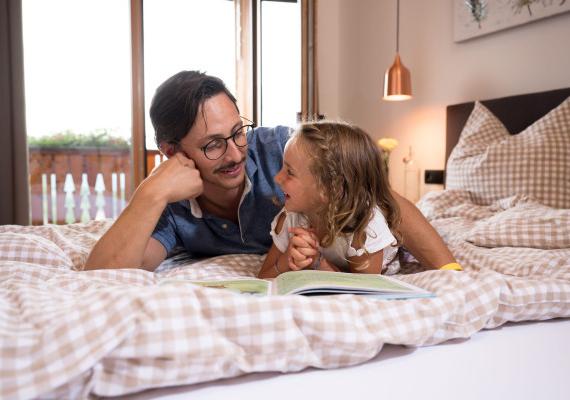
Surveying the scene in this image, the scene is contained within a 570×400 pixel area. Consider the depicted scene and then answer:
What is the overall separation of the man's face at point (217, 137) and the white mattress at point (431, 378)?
791 millimetres

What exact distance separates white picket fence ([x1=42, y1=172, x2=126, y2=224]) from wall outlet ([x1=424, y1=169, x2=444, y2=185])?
294 cm

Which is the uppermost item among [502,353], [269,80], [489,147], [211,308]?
[269,80]

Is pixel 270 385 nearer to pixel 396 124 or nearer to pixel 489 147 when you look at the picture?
pixel 489 147

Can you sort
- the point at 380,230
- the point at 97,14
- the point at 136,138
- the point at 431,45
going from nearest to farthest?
the point at 380,230
the point at 431,45
the point at 136,138
the point at 97,14

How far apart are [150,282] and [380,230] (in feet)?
1.84

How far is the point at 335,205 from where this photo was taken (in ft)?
4.06

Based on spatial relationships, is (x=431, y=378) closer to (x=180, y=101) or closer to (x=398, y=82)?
(x=180, y=101)

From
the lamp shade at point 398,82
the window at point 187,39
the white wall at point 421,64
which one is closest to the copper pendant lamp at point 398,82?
the lamp shade at point 398,82

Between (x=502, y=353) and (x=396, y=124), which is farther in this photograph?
(x=396, y=124)

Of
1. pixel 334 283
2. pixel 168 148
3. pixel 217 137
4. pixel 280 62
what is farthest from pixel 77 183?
pixel 334 283

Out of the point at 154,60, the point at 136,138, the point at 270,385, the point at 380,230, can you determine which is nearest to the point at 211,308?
the point at 270,385

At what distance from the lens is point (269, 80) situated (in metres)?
4.34

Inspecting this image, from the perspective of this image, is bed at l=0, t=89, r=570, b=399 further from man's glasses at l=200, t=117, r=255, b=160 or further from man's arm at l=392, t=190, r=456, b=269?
A: man's glasses at l=200, t=117, r=255, b=160

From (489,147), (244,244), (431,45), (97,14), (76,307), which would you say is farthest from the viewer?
(97,14)
